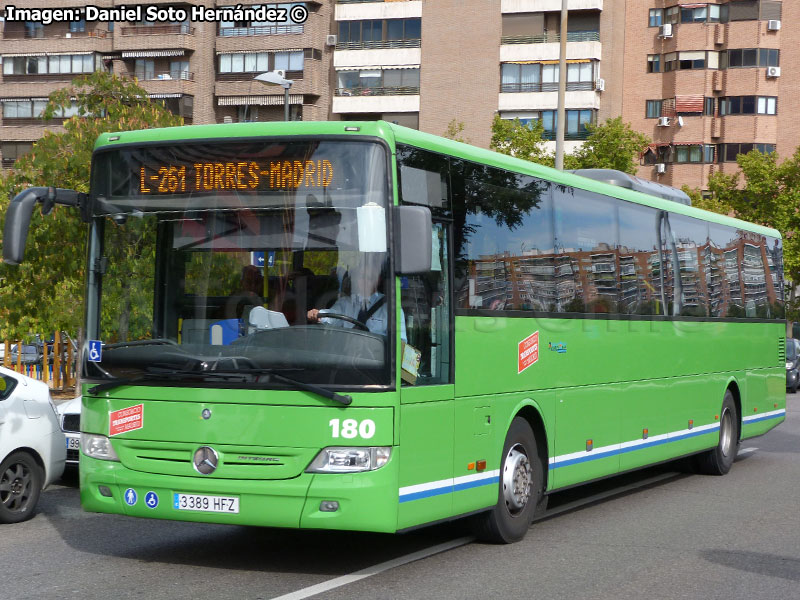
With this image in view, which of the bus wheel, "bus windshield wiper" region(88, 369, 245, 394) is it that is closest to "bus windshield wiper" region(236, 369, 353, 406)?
"bus windshield wiper" region(88, 369, 245, 394)

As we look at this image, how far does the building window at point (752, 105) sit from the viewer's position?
64.7 metres

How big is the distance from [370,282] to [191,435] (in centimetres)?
158

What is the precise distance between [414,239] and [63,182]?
593 inches

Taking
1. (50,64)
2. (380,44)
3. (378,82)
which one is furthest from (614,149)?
(50,64)

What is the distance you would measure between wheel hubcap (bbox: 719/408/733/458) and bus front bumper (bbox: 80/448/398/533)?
8757 mm

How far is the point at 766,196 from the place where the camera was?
5894cm

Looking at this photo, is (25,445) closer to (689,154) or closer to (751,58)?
(689,154)

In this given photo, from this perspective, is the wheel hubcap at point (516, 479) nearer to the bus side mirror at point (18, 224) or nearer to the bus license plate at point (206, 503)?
the bus license plate at point (206, 503)

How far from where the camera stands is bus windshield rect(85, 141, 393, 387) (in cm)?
806

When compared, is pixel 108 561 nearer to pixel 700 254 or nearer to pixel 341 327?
pixel 341 327

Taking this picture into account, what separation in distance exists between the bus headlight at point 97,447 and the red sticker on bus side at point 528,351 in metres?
3.28

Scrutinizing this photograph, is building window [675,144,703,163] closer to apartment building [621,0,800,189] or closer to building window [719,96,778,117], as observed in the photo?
apartment building [621,0,800,189]

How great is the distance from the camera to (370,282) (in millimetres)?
8055

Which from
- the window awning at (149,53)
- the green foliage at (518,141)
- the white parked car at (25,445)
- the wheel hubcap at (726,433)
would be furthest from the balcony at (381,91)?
the white parked car at (25,445)
